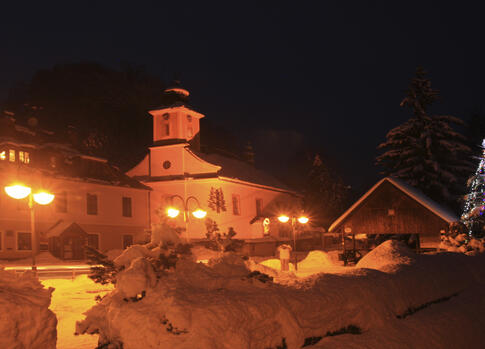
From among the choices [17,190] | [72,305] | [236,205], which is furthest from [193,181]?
[72,305]

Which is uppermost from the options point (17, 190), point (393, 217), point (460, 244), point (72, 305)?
point (17, 190)

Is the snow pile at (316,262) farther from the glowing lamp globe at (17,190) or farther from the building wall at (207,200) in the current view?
the building wall at (207,200)

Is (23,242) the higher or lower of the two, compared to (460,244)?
higher

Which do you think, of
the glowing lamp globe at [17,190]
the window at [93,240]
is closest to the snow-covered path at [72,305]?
the glowing lamp globe at [17,190]

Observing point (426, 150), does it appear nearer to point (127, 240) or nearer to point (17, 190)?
point (127, 240)

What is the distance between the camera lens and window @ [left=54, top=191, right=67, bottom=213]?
3834 centimetres

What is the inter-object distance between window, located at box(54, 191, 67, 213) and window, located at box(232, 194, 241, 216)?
18.6 meters

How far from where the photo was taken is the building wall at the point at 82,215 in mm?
34750

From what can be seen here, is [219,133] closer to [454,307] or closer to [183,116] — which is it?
[183,116]

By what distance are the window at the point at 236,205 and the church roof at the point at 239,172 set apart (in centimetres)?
200

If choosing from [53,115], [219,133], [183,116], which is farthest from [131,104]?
[183,116]

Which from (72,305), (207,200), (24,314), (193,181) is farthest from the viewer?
(193,181)

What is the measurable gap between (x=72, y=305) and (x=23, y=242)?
23233 mm

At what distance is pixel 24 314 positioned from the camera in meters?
6.39
